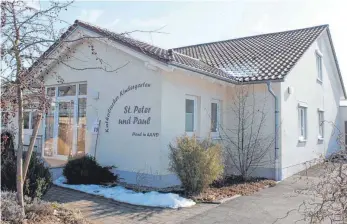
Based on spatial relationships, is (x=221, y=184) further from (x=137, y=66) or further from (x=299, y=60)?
(x=299, y=60)

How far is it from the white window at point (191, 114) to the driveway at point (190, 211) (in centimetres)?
334

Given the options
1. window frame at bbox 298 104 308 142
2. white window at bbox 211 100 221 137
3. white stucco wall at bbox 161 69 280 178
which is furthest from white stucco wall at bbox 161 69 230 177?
window frame at bbox 298 104 308 142

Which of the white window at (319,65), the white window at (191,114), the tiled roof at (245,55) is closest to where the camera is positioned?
the tiled roof at (245,55)

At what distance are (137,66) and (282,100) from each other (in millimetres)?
5494

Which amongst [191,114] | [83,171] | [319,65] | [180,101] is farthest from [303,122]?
[83,171]

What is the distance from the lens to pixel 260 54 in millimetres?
15500

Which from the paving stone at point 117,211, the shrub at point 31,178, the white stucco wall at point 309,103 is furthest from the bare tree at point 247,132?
the shrub at point 31,178

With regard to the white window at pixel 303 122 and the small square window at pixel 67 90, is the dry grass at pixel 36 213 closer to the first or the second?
the small square window at pixel 67 90

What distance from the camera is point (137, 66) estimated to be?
423 inches

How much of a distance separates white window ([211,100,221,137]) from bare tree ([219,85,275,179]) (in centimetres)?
23

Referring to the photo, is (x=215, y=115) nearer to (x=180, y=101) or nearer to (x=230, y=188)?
(x=180, y=101)

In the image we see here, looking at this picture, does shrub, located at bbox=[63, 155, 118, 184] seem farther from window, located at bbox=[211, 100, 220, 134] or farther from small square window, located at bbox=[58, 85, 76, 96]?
window, located at bbox=[211, 100, 220, 134]

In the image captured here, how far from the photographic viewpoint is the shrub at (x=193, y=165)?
8.61 metres

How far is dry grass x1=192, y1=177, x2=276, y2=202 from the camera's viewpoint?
852cm
